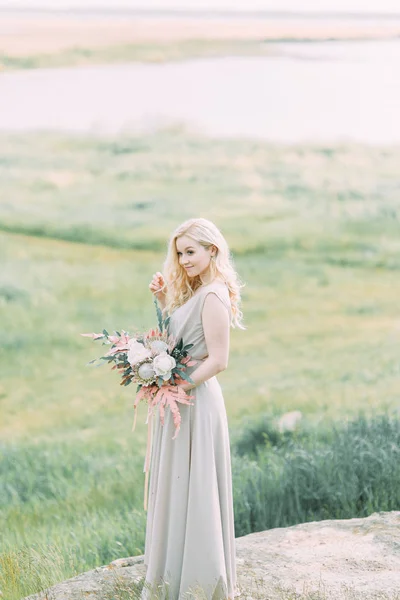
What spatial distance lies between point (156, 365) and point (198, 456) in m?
0.42

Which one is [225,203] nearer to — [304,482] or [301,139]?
[301,139]

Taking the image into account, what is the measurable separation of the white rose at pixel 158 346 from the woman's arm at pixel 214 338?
Result: 0.52ft

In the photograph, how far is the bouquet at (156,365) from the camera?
11.6 feet

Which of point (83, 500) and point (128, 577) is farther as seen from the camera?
point (83, 500)

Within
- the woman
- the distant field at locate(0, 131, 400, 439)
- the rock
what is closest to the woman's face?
the woman

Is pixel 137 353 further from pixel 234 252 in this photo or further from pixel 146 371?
pixel 234 252

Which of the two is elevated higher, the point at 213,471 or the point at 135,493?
the point at 213,471

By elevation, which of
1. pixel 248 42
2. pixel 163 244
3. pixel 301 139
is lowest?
pixel 163 244

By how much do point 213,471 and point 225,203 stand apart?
18.6 feet

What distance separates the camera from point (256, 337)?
8609 millimetres

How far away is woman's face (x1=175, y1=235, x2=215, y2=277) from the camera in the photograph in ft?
11.9

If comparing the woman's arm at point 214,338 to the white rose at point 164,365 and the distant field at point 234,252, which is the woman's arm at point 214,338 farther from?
the distant field at point 234,252

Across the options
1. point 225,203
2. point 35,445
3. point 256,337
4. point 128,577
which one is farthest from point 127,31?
point 128,577

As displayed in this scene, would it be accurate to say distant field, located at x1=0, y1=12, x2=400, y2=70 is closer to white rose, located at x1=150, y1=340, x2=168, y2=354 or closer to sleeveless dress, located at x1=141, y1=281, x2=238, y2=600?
sleeveless dress, located at x1=141, y1=281, x2=238, y2=600
